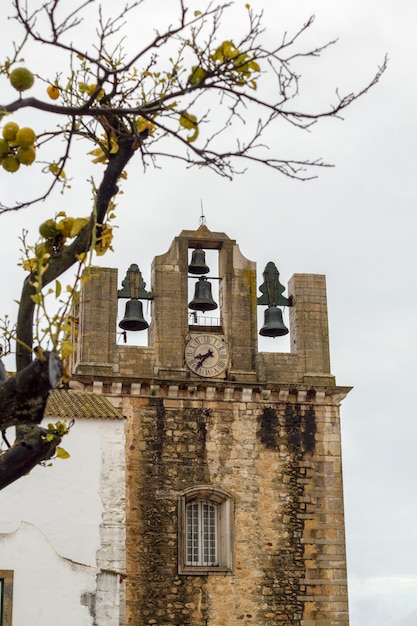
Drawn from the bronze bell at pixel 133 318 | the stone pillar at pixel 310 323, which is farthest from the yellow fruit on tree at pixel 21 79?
the stone pillar at pixel 310 323

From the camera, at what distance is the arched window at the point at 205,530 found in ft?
76.3

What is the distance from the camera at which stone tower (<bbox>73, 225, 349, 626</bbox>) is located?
23.1 m

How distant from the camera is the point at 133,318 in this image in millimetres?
24188

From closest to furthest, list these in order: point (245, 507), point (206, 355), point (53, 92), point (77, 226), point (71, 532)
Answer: point (77, 226)
point (53, 92)
point (71, 532)
point (245, 507)
point (206, 355)

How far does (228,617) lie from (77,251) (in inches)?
720

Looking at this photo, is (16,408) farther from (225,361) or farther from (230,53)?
(225,361)

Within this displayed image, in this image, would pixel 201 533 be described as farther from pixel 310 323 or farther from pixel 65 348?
pixel 65 348

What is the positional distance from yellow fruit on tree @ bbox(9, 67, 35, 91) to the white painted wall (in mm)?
9554

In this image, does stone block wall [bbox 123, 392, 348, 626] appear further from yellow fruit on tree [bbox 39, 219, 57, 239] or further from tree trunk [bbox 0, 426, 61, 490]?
yellow fruit on tree [bbox 39, 219, 57, 239]

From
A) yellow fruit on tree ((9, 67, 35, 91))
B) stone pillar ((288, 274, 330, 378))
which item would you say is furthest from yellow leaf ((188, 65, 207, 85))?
stone pillar ((288, 274, 330, 378))

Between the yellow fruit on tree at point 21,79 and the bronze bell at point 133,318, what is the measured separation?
734 inches

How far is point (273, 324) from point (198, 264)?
2.11m

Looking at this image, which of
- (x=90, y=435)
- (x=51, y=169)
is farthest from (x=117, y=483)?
(x=51, y=169)

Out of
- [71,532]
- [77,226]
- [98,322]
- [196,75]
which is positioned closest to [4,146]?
[77,226]
